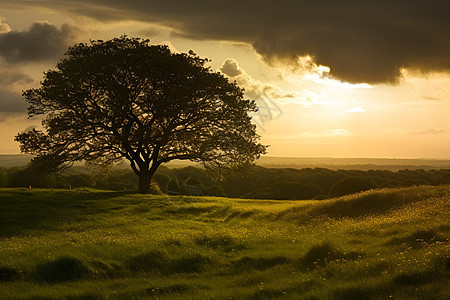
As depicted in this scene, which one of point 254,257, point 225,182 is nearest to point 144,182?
point 225,182

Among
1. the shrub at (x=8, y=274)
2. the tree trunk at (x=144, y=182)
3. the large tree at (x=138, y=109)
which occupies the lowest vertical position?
the shrub at (x=8, y=274)

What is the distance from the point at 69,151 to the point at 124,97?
8.23 m

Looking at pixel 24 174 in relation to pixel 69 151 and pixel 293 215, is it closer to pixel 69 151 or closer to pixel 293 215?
pixel 69 151

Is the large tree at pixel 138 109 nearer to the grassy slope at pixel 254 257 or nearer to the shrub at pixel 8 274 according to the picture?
the grassy slope at pixel 254 257

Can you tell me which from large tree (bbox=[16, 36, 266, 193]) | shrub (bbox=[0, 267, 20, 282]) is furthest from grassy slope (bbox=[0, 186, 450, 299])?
large tree (bbox=[16, 36, 266, 193])

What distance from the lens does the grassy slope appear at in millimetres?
12820

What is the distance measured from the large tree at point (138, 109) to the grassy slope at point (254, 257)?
1305 cm

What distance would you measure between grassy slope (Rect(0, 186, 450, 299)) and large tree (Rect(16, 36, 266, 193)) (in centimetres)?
1305

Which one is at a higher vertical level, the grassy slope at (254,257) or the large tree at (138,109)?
the large tree at (138,109)

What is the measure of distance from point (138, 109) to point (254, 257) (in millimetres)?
30445

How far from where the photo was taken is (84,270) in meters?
16.8

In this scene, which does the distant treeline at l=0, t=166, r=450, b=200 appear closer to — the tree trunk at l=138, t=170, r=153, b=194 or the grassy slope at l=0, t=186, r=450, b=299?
the tree trunk at l=138, t=170, r=153, b=194

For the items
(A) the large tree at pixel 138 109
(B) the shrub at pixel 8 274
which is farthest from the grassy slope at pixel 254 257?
(A) the large tree at pixel 138 109

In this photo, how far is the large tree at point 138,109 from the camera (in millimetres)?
41375
